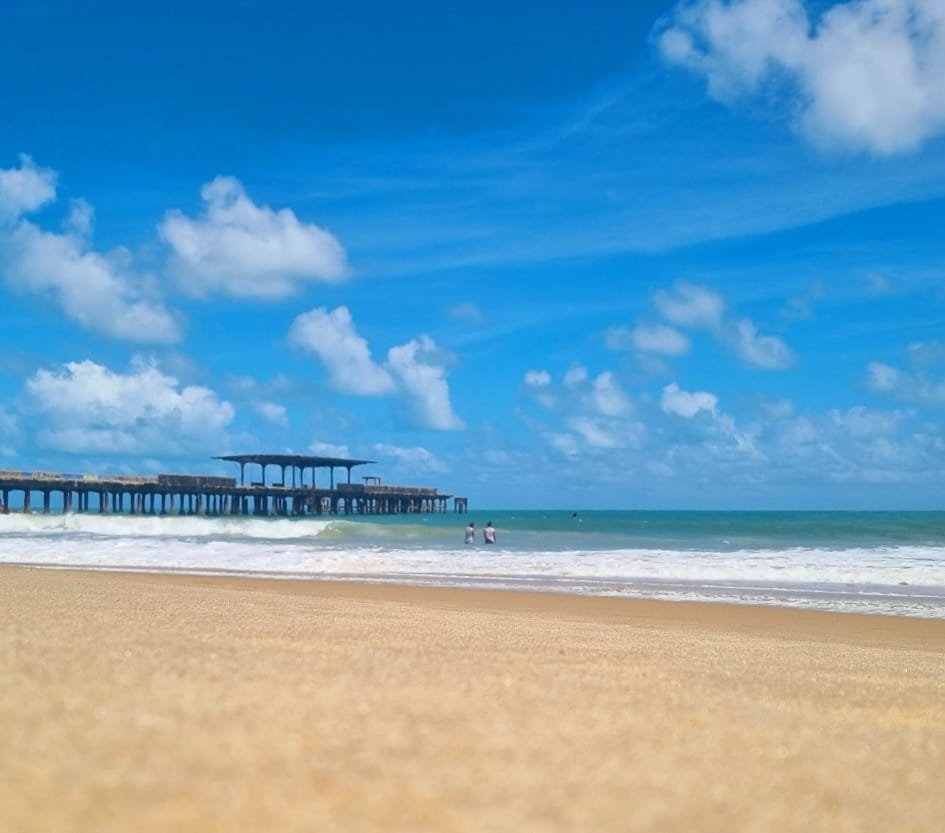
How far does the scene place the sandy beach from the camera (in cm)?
299

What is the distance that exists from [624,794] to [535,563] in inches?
868

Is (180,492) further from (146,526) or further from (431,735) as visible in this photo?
(431,735)

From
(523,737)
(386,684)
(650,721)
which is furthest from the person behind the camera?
(386,684)

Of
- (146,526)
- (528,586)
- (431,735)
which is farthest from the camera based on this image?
(146,526)

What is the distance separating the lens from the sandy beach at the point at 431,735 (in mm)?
2986

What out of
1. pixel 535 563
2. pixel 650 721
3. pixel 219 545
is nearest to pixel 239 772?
pixel 650 721

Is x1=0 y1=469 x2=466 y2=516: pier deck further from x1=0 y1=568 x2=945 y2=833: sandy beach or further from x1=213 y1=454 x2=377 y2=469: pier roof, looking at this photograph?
x1=0 y1=568 x2=945 y2=833: sandy beach

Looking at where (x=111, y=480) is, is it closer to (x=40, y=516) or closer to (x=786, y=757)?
(x=40, y=516)

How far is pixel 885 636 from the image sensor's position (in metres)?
11.6

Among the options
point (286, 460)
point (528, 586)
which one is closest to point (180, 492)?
point (286, 460)

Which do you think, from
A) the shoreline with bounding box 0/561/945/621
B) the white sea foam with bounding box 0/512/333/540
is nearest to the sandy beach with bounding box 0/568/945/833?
the shoreline with bounding box 0/561/945/621

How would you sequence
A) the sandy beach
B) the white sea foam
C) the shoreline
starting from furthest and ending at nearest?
the white sea foam
the shoreline
the sandy beach

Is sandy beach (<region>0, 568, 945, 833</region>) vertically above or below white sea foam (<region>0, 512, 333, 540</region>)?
above

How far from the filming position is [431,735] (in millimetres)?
3809
